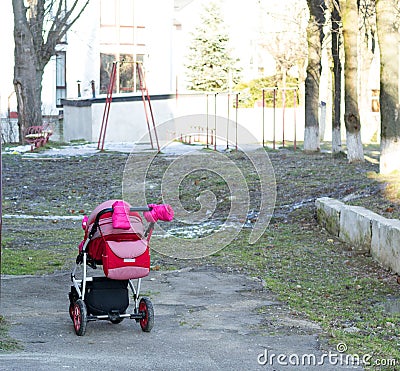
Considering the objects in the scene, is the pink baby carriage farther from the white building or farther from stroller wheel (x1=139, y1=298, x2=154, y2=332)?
the white building

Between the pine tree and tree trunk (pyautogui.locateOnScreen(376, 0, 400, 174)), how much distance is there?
29121 mm

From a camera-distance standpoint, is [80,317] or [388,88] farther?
[388,88]

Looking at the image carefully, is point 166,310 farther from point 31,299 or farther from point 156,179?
point 156,179

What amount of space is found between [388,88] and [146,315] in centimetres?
1034

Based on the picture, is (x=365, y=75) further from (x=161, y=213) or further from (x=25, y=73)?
(x=161, y=213)

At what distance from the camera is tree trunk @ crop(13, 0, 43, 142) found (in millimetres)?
29094

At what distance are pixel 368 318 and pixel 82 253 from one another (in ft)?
8.14

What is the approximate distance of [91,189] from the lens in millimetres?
18359

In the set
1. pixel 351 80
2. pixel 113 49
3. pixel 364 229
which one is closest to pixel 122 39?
pixel 113 49

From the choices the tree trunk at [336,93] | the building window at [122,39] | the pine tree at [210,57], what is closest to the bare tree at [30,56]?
the tree trunk at [336,93]

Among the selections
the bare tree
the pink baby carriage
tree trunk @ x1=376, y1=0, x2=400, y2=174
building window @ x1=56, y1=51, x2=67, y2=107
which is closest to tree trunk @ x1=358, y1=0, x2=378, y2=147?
the bare tree

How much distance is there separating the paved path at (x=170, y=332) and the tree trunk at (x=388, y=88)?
24.1ft

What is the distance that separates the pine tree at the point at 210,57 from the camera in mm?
45031

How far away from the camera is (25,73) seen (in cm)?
2989
